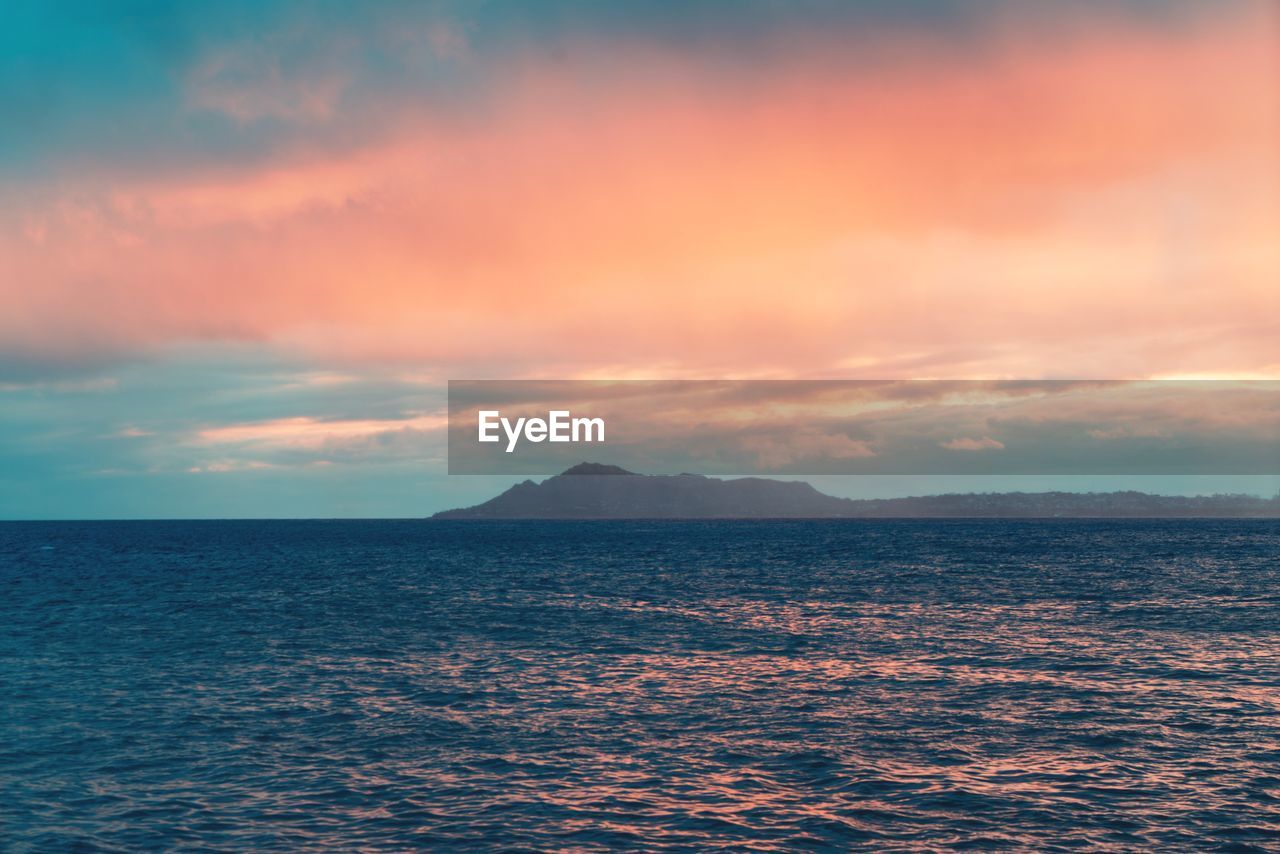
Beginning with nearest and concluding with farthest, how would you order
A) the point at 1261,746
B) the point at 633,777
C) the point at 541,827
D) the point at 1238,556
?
the point at 541,827
the point at 633,777
the point at 1261,746
the point at 1238,556

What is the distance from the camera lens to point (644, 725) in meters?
Answer: 36.1

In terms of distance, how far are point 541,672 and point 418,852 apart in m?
24.2

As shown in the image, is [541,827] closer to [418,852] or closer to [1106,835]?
[418,852]

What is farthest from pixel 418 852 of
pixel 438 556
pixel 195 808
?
pixel 438 556

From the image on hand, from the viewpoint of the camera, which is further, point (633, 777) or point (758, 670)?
point (758, 670)

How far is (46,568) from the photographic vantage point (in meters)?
130

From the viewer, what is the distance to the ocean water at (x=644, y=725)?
25.4 m

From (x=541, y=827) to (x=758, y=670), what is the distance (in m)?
24.2

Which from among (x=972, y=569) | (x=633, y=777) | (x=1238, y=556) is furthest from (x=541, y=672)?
(x=1238, y=556)

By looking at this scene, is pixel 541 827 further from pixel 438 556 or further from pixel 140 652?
pixel 438 556

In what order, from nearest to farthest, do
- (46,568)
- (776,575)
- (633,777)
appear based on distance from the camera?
1. (633,777)
2. (776,575)
3. (46,568)

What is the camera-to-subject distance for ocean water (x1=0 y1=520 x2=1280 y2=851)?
25.4 m

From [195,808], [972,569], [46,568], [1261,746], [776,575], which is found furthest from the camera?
[46,568]

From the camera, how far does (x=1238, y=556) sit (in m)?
148
